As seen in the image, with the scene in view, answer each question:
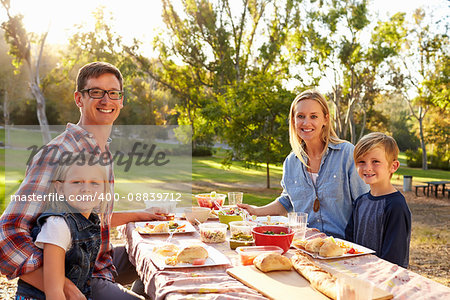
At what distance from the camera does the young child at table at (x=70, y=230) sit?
6.82ft

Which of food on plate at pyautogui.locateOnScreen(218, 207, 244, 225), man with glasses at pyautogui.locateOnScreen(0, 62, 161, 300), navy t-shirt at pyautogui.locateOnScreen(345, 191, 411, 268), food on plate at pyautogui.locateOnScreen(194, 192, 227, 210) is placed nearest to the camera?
man with glasses at pyautogui.locateOnScreen(0, 62, 161, 300)

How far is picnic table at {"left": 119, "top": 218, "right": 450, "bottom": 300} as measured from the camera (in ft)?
5.96

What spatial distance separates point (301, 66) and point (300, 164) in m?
16.8

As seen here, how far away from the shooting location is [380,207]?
2916 millimetres

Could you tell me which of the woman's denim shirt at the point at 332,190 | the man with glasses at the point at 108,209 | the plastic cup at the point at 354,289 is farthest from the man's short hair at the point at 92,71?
the plastic cup at the point at 354,289

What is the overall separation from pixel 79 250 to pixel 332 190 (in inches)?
84.7

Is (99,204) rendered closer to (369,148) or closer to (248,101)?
(369,148)

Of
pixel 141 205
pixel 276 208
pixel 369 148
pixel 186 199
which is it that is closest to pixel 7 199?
pixel 141 205

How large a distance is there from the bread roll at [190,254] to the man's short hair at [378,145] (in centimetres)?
155

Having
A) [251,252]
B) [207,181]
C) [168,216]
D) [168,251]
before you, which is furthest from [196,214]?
[207,181]

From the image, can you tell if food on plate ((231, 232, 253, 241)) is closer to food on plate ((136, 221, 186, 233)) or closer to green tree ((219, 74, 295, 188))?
food on plate ((136, 221, 186, 233))

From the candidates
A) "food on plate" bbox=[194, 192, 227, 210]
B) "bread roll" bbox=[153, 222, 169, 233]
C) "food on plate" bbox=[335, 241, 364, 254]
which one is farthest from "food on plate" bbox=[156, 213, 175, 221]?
"food on plate" bbox=[335, 241, 364, 254]

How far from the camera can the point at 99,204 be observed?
249 cm

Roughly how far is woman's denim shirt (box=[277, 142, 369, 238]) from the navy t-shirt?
8.7 inches
